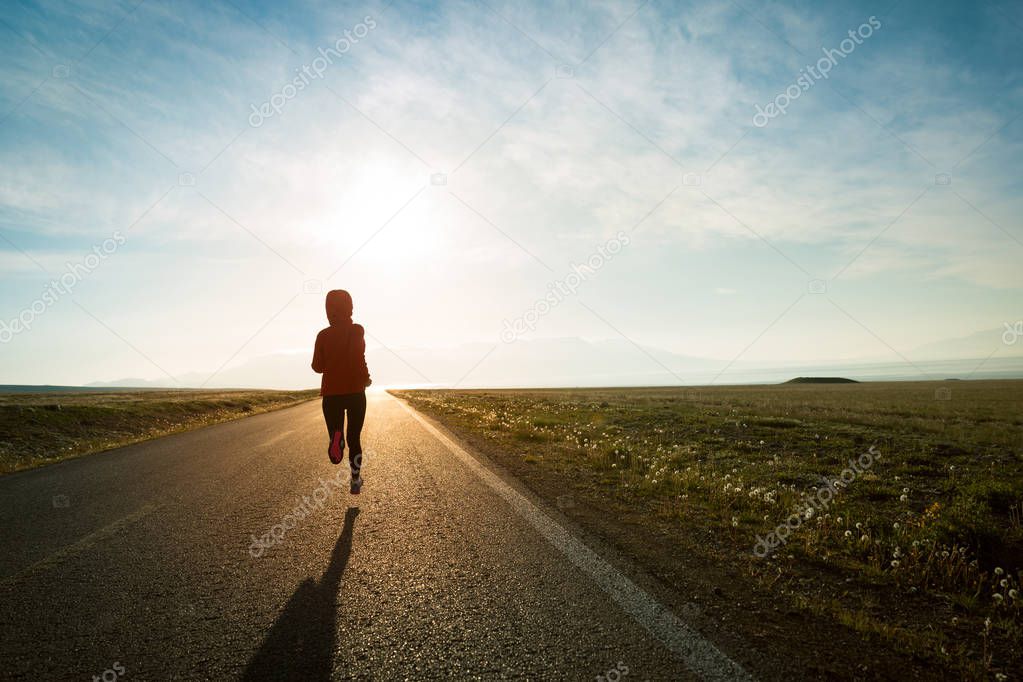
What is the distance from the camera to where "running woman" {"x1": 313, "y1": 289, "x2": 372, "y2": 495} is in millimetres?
7648

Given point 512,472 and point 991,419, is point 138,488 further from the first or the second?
point 991,419

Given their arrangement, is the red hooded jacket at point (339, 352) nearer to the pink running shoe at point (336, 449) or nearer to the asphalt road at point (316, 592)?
the pink running shoe at point (336, 449)

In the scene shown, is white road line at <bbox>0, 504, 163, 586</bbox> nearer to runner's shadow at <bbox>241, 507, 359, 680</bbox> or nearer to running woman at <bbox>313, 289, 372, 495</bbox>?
running woman at <bbox>313, 289, 372, 495</bbox>

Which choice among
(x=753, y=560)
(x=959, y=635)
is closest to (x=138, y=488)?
(x=753, y=560)

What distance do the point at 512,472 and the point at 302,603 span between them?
5.48 meters
